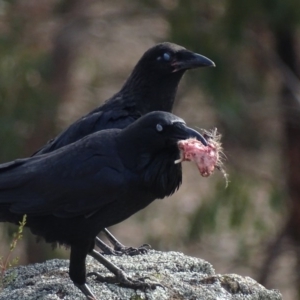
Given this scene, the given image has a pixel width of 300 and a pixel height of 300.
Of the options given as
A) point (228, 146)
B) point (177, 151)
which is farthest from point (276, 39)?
point (177, 151)

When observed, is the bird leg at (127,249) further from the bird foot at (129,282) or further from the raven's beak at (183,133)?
the raven's beak at (183,133)

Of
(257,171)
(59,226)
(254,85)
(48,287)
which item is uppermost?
(254,85)

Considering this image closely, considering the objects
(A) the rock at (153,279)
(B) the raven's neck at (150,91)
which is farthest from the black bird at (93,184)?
(B) the raven's neck at (150,91)

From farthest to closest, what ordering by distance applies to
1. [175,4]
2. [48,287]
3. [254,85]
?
[254,85]
[175,4]
[48,287]

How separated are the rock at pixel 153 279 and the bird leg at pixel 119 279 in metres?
0.04

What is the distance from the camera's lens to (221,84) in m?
10.8

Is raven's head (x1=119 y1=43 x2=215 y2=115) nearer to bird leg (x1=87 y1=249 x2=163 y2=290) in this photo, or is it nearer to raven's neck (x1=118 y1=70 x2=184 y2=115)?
raven's neck (x1=118 y1=70 x2=184 y2=115)

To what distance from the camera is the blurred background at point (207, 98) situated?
10859mm

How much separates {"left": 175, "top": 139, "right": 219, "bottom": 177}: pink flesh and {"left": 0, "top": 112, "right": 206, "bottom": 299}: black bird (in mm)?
60

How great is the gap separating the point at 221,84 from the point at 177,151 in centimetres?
565

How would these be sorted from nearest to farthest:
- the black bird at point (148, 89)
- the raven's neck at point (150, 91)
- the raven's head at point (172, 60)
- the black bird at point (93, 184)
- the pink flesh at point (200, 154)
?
the pink flesh at point (200, 154) → the black bird at point (93, 184) → the black bird at point (148, 89) → the raven's neck at point (150, 91) → the raven's head at point (172, 60)

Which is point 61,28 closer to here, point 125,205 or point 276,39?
point 276,39

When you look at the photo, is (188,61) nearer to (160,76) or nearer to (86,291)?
(160,76)

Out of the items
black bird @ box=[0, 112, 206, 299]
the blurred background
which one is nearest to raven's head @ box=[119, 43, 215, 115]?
black bird @ box=[0, 112, 206, 299]
